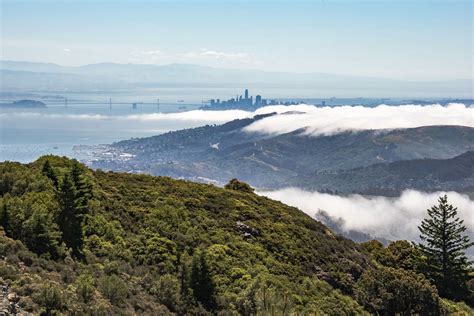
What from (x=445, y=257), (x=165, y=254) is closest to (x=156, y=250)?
(x=165, y=254)

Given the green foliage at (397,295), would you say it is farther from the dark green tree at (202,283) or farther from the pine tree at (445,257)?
the dark green tree at (202,283)

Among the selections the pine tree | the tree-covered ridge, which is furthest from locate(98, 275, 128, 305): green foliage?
the pine tree

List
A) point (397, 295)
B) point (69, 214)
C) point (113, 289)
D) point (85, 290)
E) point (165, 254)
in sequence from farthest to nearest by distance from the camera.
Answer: point (397, 295)
point (165, 254)
point (69, 214)
point (113, 289)
point (85, 290)

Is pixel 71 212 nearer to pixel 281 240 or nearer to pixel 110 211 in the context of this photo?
pixel 110 211

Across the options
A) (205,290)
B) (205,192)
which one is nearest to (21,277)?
(205,290)

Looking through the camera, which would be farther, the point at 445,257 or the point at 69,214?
the point at 445,257

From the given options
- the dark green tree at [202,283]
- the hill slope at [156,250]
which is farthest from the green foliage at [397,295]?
the dark green tree at [202,283]

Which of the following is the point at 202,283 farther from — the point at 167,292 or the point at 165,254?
the point at 165,254
